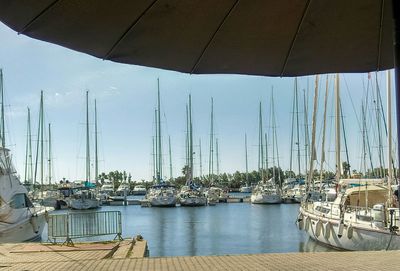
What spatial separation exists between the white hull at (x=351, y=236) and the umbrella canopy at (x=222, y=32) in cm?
1455

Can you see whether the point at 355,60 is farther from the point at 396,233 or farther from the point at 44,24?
the point at 396,233

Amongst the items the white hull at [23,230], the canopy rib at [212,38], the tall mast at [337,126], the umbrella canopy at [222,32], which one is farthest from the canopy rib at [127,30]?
the tall mast at [337,126]

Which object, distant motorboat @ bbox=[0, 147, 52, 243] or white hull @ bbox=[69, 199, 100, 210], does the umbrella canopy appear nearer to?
distant motorboat @ bbox=[0, 147, 52, 243]

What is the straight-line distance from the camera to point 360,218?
20.5m

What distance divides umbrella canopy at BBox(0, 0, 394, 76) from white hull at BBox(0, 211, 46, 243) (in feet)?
72.5

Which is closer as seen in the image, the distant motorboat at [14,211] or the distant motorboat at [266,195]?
the distant motorboat at [14,211]

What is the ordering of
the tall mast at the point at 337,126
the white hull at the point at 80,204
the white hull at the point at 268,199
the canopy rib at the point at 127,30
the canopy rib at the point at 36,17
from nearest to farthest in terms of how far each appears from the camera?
the canopy rib at the point at 36,17, the canopy rib at the point at 127,30, the tall mast at the point at 337,126, the white hull at the point at 80,204, the white hull at the point at 268,199

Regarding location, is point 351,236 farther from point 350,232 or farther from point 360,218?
point 360,218

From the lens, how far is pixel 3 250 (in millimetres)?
13523

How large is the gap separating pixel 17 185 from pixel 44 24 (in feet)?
83.9

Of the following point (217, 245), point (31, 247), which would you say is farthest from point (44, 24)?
point (217, 245)

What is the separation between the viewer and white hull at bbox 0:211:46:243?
24078 millimetres

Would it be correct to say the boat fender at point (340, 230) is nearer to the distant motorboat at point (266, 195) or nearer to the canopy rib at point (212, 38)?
the canopy rib at point (212, 38)

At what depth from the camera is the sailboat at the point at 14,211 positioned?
80.4ft
